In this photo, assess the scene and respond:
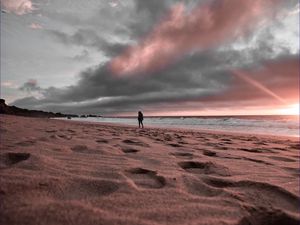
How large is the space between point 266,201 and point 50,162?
203cm

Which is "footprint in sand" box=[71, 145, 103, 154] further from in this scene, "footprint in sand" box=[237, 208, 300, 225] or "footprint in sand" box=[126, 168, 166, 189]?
"footprint in sand" box=[237, 208, 300, 225]

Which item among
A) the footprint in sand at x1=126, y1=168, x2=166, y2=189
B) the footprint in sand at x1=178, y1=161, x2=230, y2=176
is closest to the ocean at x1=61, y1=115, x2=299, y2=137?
the footprint in sand at x1=178, y1=161, x2=230, y2=176

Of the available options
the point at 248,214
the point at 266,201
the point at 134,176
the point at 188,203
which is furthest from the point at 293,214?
the point at 134,176

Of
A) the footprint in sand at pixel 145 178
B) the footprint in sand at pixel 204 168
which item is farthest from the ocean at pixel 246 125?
the footprint in sand at pixel 145 178

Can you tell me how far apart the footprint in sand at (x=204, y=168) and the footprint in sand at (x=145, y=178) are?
566 mm

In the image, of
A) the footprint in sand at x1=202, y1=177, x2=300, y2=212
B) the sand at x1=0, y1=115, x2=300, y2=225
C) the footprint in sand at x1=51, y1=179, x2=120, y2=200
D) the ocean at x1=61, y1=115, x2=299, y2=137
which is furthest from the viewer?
the ocean at x1=61, y1=115, x2=299, y2=137

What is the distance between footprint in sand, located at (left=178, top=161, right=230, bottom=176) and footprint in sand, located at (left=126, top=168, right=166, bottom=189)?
57cm

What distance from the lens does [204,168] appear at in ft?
9.96

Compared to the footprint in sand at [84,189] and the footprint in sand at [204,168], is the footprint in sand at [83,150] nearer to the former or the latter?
the footprint in sand at [204,168]

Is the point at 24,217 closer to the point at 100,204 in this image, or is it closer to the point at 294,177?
the point at 100,204

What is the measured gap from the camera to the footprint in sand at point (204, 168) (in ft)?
9.20

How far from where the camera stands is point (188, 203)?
70.2 inches

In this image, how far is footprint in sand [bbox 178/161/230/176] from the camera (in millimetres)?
2805

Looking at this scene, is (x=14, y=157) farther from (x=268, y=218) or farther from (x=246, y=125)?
(x=246, y=125)
